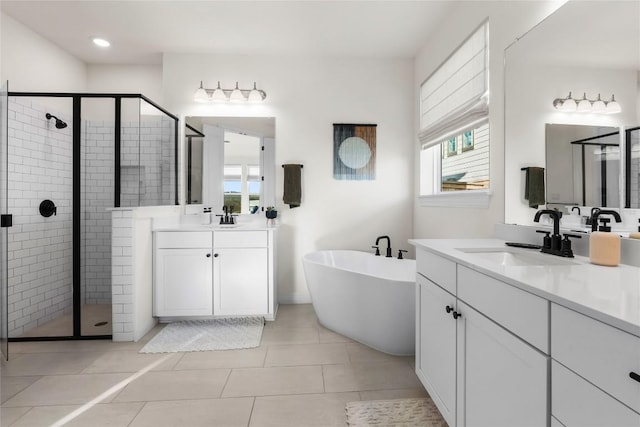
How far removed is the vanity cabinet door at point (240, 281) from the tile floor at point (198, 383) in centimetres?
45

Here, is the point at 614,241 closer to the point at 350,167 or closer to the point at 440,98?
the point at 440,98

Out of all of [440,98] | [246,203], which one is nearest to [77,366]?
[246,203]

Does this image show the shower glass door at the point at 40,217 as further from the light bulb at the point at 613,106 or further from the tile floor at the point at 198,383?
the light bulb at the point at 613,106

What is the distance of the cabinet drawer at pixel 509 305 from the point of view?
84 cm

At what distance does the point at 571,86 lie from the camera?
4.78ft

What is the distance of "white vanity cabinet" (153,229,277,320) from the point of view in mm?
2846

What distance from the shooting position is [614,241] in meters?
1.17

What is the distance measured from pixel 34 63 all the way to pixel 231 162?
205 centimetres

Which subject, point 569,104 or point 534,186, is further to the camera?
point 534,186

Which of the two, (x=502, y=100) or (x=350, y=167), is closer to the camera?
(x=502, y=100)

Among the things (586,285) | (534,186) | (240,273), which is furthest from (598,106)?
(240,273)

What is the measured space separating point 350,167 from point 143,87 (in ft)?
8.77

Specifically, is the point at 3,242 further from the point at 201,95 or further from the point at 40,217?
the point at 201,95

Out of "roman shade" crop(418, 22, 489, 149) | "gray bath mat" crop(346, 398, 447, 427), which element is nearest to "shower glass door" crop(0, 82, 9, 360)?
"gray bath mat" crop(346, 398, 447, 427)
